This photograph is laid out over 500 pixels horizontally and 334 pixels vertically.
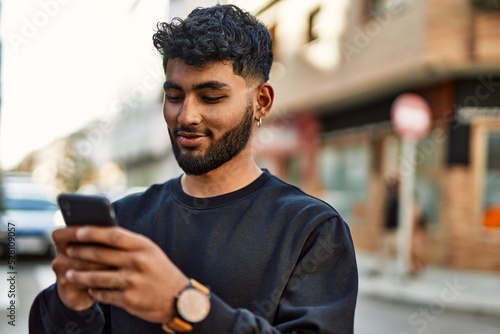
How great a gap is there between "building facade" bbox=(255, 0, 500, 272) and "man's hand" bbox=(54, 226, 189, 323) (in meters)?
9.56

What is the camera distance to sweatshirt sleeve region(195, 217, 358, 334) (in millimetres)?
1397

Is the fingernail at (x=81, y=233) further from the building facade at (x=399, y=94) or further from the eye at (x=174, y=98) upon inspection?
the building facade at (x=399, y=94)

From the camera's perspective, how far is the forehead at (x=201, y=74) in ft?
5.09

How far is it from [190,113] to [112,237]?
548 millimetres

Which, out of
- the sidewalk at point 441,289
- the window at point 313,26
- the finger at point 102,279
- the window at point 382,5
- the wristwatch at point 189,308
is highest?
the window at point 313,26

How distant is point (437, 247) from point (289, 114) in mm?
7831

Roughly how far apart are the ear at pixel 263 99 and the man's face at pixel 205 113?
0.22 ft

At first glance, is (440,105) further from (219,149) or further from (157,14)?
(157,14)

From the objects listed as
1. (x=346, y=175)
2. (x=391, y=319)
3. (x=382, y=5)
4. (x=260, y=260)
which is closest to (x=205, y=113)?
(x=260, y=260)

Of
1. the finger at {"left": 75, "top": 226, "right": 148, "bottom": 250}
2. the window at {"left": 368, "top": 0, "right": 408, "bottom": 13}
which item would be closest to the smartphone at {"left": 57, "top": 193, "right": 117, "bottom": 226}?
the finger at {"left": 75, "top": 226, "right": 148, "bottom": 250}

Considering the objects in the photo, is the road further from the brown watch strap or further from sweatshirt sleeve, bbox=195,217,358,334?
the brown watch strap

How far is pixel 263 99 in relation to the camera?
5.74 feet

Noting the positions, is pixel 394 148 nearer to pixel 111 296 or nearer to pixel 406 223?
pixel 406 223

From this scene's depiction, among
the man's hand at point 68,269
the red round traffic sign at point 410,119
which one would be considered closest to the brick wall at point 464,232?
the red round traffic sign at point 410,119
